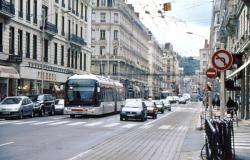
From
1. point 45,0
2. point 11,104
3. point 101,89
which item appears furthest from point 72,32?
point 11,104

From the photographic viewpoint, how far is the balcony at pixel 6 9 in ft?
146

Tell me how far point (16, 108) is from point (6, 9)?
13.6m

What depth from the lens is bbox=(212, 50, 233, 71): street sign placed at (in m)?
13.8

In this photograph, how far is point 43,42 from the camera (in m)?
56.5

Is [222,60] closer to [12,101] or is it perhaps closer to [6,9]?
[12,101]

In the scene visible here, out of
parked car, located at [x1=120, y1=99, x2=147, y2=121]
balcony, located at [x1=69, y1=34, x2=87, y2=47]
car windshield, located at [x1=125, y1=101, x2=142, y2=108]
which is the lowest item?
parked car, located at [x1=120, y1=99, x2=147, y2=121]

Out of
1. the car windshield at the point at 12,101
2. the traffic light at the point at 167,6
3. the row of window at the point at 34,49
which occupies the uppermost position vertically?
the row of window at the point at 34,49

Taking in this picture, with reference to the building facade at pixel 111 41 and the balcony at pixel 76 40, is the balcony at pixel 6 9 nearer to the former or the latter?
the balcony at pixel 76 40

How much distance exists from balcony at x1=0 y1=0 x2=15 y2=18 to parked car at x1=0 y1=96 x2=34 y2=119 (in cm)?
1050

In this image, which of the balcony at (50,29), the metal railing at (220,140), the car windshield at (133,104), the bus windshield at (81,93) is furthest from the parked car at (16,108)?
the metal railing at (220,140)

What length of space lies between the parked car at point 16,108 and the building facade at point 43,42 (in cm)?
872

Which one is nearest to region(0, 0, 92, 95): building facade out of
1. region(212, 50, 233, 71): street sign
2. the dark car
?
the dark car

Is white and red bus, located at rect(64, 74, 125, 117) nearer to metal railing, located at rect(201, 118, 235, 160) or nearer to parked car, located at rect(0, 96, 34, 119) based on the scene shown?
parked car, located at rect(0, 96, 34, 119)

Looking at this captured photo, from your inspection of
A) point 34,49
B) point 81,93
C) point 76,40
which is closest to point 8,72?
point 81,93
